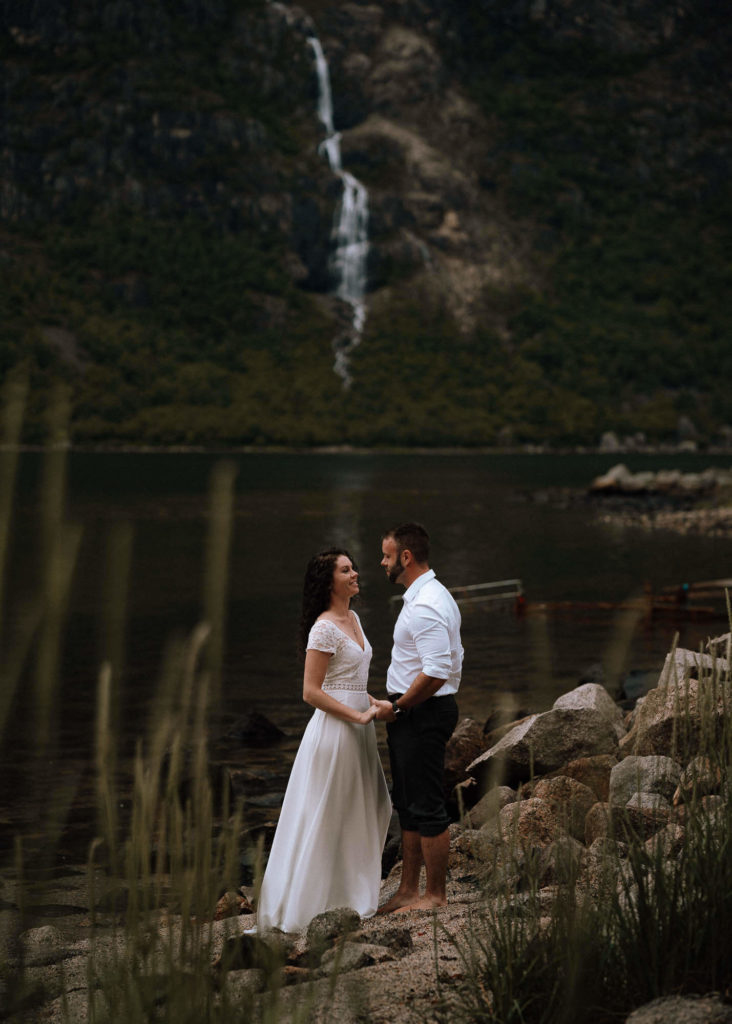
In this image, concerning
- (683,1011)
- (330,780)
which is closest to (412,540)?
(330,780)

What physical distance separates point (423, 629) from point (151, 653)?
1473cm

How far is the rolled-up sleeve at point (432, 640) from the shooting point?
6.47m

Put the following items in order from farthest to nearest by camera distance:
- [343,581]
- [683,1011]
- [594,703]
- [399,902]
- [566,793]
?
[594,703] < [566,793] < [399,902] < [343,581] < [683,1011]

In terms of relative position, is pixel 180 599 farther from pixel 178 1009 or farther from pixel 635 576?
pixel 178 1009

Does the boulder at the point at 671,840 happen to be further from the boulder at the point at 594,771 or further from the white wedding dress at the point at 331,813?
the boulder at the point at 594,771

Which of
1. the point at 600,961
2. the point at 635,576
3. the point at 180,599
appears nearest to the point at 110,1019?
the point at 600,961

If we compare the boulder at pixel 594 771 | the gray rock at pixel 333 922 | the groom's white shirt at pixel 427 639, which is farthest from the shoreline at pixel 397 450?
the gray rock at pixel 333 922

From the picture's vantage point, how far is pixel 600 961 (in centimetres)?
428

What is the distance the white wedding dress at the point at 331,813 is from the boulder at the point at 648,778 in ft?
4.80

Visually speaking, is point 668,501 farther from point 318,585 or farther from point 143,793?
point 143,793

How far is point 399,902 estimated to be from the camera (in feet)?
22.2

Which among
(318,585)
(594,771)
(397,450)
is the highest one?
(397,450)

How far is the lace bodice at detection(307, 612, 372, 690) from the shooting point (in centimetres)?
642

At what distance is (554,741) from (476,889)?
2.51 metres
